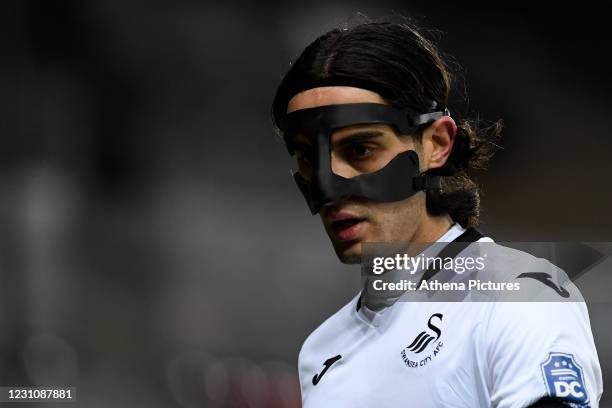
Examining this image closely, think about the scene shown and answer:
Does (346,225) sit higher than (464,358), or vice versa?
(346,225)

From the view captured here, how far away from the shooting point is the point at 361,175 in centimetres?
211

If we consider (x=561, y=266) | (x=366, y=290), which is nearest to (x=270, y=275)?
(x=366, y=290)

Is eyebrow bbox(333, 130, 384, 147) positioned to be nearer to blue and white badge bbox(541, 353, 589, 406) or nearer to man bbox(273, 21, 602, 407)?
man bbox(273, 21, 602, 407)

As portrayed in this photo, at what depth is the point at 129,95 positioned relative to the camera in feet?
20.0

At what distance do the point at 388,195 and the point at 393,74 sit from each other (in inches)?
11.5

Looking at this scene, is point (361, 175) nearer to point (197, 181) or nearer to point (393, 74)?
point (393, 74)

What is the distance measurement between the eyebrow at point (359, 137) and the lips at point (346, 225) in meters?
0.17

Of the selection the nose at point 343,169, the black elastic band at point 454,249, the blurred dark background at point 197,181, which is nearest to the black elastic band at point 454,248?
the black elastic band at point 454,249

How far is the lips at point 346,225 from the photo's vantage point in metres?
2.10

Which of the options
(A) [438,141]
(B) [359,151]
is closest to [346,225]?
(B) [359,151]

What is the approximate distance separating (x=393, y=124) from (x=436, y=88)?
20 centimetres

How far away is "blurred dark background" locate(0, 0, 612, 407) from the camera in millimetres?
5414

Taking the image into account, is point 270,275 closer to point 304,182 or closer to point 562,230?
point 562,230

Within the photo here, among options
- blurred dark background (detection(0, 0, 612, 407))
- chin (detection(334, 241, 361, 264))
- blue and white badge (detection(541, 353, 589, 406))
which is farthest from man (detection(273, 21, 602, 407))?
blurred dark background (detection(0, 0, 612, 407))
